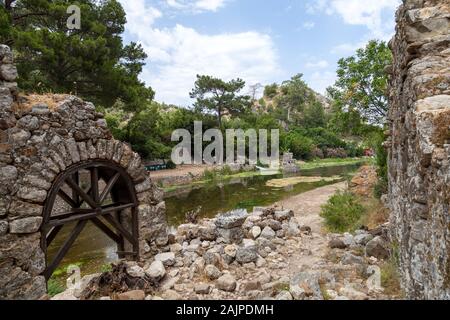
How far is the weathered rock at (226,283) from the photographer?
540 cm

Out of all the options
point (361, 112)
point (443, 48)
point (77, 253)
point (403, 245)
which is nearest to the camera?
point (443, 48)

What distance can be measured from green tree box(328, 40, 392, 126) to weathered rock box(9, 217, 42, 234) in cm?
1385

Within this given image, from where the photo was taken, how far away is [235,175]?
103 feet

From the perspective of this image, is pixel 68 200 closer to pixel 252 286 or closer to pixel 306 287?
pixel 252 286

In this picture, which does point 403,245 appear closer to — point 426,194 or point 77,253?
point 426,194

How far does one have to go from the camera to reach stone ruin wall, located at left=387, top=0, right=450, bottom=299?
276 centimetres

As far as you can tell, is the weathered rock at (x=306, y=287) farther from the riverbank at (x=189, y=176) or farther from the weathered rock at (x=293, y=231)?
the riverbank at (x=189, y=176)

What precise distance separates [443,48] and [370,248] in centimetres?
405

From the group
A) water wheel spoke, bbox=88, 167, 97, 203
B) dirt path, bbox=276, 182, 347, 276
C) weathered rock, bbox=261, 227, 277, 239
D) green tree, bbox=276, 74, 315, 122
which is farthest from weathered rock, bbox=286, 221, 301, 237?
green tree, bbox=276, 74, 315, 122

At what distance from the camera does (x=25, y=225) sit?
5020 millimetres

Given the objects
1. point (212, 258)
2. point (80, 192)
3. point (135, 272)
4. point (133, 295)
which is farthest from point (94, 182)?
point (212, 258)

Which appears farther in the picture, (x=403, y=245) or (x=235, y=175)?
(x=235, y=175)

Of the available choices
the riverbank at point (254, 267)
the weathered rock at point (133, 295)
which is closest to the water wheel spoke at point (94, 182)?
the riverbank at point (254, 267)
